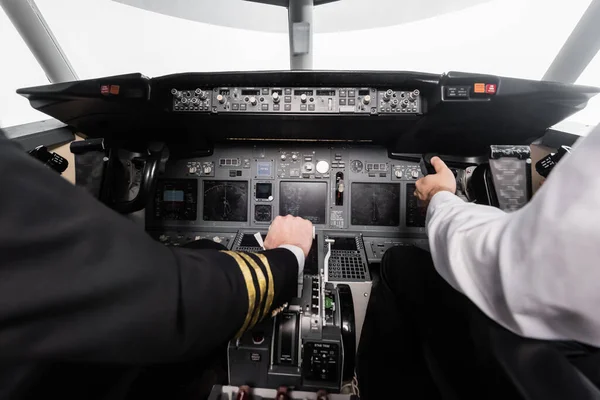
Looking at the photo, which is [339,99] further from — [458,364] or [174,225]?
[174,225]

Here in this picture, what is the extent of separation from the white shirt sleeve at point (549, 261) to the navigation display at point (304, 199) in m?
1.44

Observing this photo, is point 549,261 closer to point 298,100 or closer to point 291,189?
point 298,100

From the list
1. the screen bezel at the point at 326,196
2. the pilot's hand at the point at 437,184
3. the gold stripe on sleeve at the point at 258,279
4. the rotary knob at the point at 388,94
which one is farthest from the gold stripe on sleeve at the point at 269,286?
the screen bezel at the point at 326,196

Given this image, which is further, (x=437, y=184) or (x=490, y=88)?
(x=490, y=88)

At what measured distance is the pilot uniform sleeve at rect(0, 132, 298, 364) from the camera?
38 centimetres

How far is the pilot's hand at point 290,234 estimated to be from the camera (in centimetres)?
106

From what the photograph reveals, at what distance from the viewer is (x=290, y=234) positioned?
3.51 ft

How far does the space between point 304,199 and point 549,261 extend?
1.70 m

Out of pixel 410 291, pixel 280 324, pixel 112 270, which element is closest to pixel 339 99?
pixel 410 291

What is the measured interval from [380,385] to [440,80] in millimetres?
1457

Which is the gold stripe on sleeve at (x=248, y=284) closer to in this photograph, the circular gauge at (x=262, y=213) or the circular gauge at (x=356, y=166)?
the circular gauge at (x=262, y=213)

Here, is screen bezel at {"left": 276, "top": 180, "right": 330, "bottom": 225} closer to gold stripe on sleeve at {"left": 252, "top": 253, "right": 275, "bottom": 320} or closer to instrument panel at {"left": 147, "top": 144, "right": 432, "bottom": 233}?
instrument panel at {"left": 147, "top": 144, "right": 432, "bottom": 233}

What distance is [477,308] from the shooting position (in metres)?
0.74

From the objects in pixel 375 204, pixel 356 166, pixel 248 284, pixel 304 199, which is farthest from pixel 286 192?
pixel 248 284
